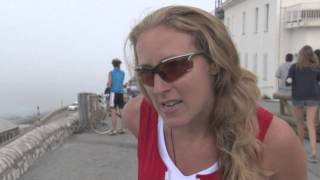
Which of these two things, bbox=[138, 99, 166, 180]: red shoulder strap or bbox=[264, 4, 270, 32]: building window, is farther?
bbox=[264, 4, 270, 32]: building window

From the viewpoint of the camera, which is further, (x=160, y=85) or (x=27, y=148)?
(x=27, y=148)

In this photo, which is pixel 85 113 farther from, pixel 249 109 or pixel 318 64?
pixel 249 109

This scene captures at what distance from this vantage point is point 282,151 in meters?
2.18

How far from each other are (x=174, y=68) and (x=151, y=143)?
0.41 meters

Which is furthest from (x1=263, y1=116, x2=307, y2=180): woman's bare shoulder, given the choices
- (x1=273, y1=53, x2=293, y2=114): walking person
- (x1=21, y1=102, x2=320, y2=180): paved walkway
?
(x1=273, y1=53, x2=293, y2=114): walking person

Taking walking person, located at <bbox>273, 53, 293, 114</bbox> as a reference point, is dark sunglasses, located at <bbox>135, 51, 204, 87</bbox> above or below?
above

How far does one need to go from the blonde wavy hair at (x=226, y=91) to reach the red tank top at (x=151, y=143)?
0.10 ft

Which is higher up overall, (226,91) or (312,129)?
(226,91)

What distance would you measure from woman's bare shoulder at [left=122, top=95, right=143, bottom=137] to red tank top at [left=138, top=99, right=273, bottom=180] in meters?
0.06

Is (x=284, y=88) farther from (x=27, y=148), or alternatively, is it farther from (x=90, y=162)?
(x=27, y=148)

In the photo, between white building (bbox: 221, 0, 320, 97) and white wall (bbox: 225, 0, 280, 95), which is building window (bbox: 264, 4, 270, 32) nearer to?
white building (bbox: 221, 0, 320, 97)

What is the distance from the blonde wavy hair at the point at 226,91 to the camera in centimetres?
213

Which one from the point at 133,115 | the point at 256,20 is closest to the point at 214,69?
the point at 133,115

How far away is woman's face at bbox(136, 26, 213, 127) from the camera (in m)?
2.11
